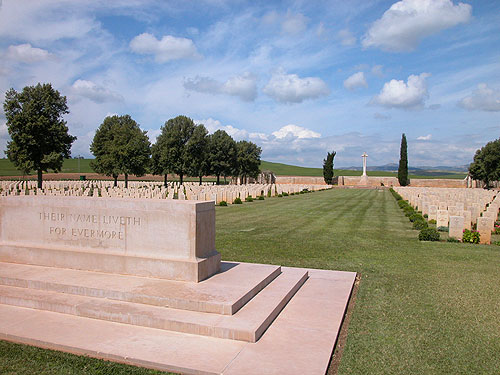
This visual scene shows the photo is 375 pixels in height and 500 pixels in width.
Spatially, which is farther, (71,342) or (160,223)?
(160,223)

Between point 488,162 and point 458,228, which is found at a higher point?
point 488,162

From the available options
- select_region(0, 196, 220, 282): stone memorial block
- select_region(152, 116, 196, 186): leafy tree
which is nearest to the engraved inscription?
select_region(0, 196, 220, 282): stone memorial block

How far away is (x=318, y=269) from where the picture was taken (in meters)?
7.57

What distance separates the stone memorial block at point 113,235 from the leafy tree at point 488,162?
49.2 metres

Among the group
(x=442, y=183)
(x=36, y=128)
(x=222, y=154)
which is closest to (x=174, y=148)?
(x=222, y=154)

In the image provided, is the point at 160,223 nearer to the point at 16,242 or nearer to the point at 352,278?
the point at 16,242

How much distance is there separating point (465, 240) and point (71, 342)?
37.0ft

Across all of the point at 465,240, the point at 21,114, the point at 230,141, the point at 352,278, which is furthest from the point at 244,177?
the point at 352,278

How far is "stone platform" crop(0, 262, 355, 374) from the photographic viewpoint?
12.4 ft

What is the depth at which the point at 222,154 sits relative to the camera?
169ft

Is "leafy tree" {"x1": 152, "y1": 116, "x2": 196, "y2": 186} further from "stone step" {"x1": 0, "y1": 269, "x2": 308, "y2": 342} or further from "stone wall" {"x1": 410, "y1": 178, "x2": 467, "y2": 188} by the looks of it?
"stone wall" {"x1": 410, "y1": 178, "x2": 467, "y2": 188}

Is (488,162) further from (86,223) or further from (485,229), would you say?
(86,223)

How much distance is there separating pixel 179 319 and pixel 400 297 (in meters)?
3.59

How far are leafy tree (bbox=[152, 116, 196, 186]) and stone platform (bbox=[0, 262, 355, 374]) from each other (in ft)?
116
